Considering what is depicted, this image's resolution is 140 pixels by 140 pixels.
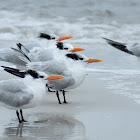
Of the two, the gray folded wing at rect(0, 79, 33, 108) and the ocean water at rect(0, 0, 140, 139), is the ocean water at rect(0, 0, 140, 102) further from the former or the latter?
the gray folded wing at rect(0, 79, 33, 108)

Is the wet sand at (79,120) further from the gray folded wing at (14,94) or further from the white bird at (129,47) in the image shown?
the white bird at (129,47)

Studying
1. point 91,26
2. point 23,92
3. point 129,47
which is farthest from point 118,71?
point 91,26

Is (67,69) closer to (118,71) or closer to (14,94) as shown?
(14,94)

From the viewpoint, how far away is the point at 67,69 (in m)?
5.21

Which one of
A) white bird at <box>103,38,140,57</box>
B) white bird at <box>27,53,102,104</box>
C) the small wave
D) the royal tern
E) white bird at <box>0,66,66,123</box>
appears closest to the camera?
white bird at <box>0,66,66,123</box>

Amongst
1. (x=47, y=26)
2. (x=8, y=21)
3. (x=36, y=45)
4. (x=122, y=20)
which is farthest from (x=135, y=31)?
(x=36, y=45)

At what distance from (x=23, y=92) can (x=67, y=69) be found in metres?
1.16

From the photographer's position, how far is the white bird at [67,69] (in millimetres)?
5148

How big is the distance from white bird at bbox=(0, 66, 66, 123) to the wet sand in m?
0.20

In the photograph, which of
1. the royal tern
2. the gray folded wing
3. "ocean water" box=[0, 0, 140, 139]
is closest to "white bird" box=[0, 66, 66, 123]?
the gray folded wing

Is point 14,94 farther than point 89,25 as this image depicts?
No

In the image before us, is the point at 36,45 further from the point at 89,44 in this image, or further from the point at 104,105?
the point at 89,44

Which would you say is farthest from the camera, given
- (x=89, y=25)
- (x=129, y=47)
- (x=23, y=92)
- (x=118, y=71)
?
(x=89, y=25)

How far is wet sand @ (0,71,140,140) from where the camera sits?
12.5 feet
